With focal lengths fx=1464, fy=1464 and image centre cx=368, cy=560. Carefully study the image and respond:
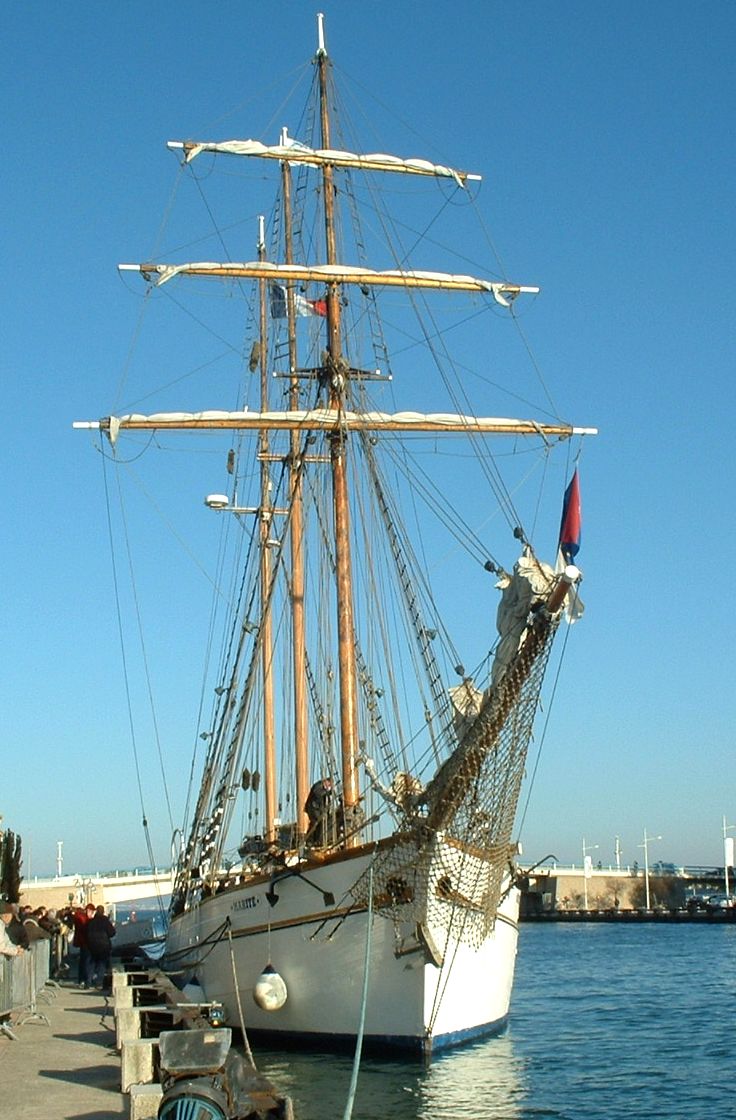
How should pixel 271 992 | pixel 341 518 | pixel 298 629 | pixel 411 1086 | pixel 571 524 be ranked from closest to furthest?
pixel 571 524 → pixel 411 1086 → pixel 271 992 → pixel 341 518 → pixel 298 629

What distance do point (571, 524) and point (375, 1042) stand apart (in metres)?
9.81

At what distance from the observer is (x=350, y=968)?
23.8 m

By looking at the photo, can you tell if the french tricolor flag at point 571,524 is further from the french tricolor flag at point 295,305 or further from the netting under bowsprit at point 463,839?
the french tricolor flag at point 295,305

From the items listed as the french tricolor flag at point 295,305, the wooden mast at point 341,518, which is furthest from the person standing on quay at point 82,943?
the french tricolor flag at point 295,305

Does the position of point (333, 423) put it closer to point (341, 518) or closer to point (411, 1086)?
point (341, 518)

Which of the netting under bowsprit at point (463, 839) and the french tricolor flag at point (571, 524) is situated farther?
the netting under bowsprit at point (463, 839)

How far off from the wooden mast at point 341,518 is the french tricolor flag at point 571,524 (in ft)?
27.3

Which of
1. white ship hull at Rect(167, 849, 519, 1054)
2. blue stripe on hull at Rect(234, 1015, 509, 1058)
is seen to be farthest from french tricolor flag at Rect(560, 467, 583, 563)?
blue stripe on hull at Rect(234, 1015, 509, 1058)

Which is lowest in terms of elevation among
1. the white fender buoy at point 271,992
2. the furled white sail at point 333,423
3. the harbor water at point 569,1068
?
the harbor water at point 569,1068

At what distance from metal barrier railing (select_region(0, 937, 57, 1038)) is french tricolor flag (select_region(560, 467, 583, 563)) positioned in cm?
876

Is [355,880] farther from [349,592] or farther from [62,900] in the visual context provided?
[62,900]

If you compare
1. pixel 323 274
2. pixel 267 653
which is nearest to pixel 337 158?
pixel 323 274

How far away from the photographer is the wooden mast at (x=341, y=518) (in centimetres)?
2698

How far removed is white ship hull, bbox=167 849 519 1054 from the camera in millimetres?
23297
